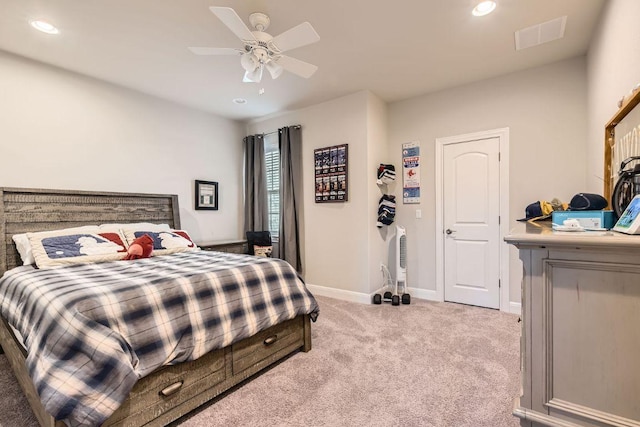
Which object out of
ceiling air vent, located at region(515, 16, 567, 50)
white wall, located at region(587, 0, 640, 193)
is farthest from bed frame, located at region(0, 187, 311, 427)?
ceiling air vent, located at region(515, 16, 567, 50)

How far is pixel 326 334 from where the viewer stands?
2748 millimetres

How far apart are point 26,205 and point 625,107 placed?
4425mm

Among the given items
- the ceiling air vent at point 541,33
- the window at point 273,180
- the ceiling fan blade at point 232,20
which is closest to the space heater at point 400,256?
the window at point 273,180

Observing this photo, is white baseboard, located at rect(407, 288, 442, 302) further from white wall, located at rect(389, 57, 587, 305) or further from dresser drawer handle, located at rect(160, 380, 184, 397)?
dresser drawer handle, located at rect(160, 380, 184, 397)

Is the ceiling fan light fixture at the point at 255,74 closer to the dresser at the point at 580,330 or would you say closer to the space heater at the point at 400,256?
the dresser at the point at 580,330

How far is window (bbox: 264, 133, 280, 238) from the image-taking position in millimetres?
4535

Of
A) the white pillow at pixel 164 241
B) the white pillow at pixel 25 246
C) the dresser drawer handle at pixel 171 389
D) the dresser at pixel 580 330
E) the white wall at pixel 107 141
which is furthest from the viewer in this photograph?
the white pillow at pixel 164 241

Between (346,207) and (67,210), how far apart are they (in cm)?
294

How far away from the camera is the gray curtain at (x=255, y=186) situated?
4539mm

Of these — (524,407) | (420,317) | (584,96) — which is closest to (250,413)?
(524,407)

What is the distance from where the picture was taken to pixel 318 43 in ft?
8.51

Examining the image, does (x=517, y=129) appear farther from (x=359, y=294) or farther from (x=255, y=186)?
(x=255, y=186)

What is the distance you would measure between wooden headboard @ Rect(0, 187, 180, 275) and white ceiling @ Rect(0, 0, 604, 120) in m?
1.27

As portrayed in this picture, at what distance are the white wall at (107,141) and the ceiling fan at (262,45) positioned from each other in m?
1.86
